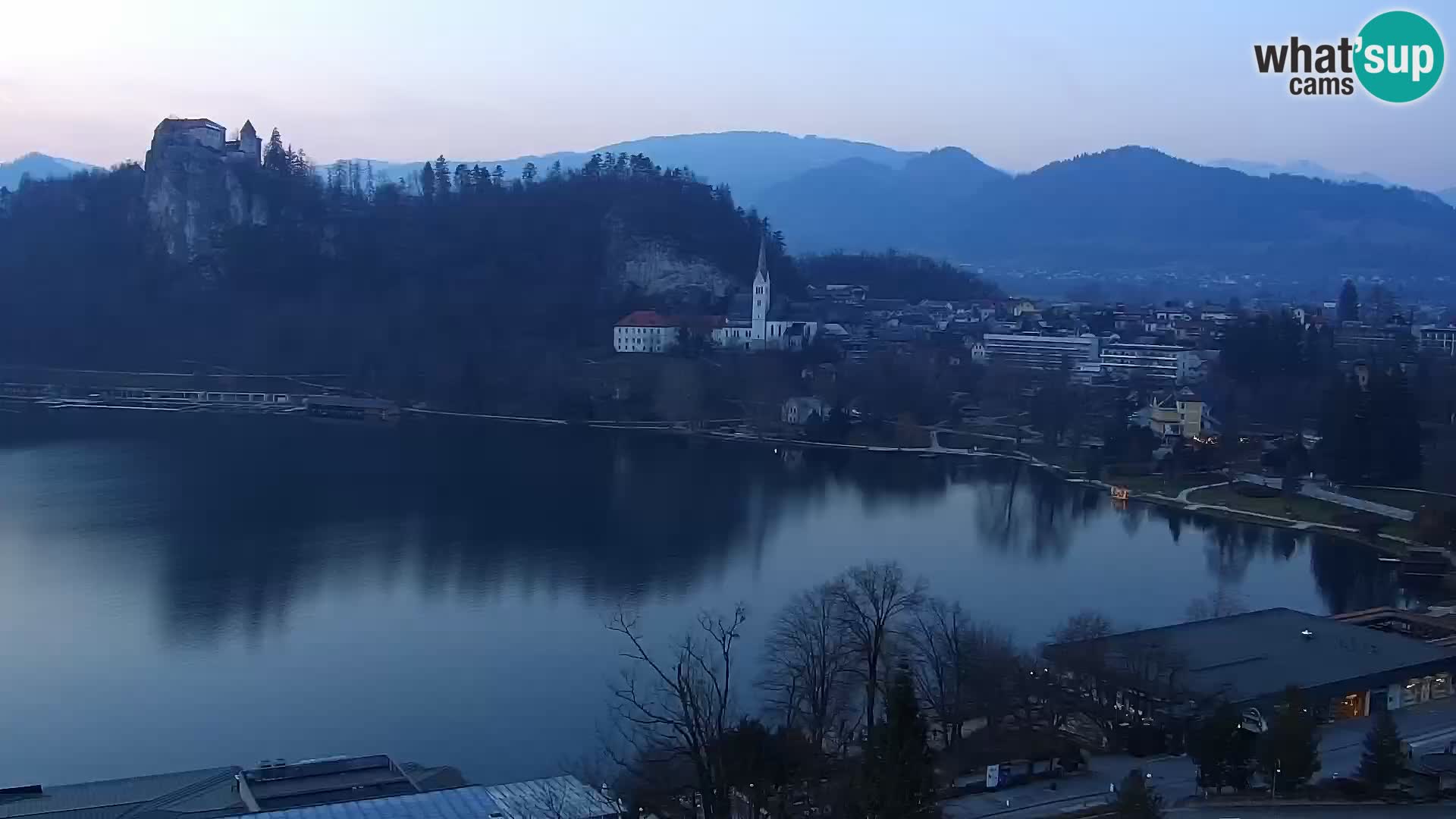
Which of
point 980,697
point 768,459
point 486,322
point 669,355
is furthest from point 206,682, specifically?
point 486,322

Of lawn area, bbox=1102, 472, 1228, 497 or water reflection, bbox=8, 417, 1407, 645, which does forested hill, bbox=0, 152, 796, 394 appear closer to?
water reflection, bbox=8, 417, 1407, 645

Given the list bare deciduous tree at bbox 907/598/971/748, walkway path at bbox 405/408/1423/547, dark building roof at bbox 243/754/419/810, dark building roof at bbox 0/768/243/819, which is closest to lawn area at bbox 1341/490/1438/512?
walkway path at bbox 405/408/1423/547

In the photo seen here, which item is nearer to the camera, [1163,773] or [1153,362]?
[1163,773]

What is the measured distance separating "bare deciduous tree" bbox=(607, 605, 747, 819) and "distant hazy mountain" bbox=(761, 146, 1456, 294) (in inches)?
1489

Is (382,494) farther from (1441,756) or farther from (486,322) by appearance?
(486,322)

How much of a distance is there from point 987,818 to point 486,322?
49.9ft

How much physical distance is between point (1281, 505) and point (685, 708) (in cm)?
742

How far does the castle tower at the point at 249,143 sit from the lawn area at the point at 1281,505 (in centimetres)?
1582

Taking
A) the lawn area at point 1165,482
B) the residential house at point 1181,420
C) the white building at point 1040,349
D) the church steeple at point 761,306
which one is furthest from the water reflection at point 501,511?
the white building at point 1040,349

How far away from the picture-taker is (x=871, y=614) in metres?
5.61

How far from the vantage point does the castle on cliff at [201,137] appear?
20219 mm

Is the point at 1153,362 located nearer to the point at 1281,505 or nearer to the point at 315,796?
the point at 1281,505

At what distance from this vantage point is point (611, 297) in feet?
61.0

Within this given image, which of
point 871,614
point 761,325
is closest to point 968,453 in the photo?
point 761,325
